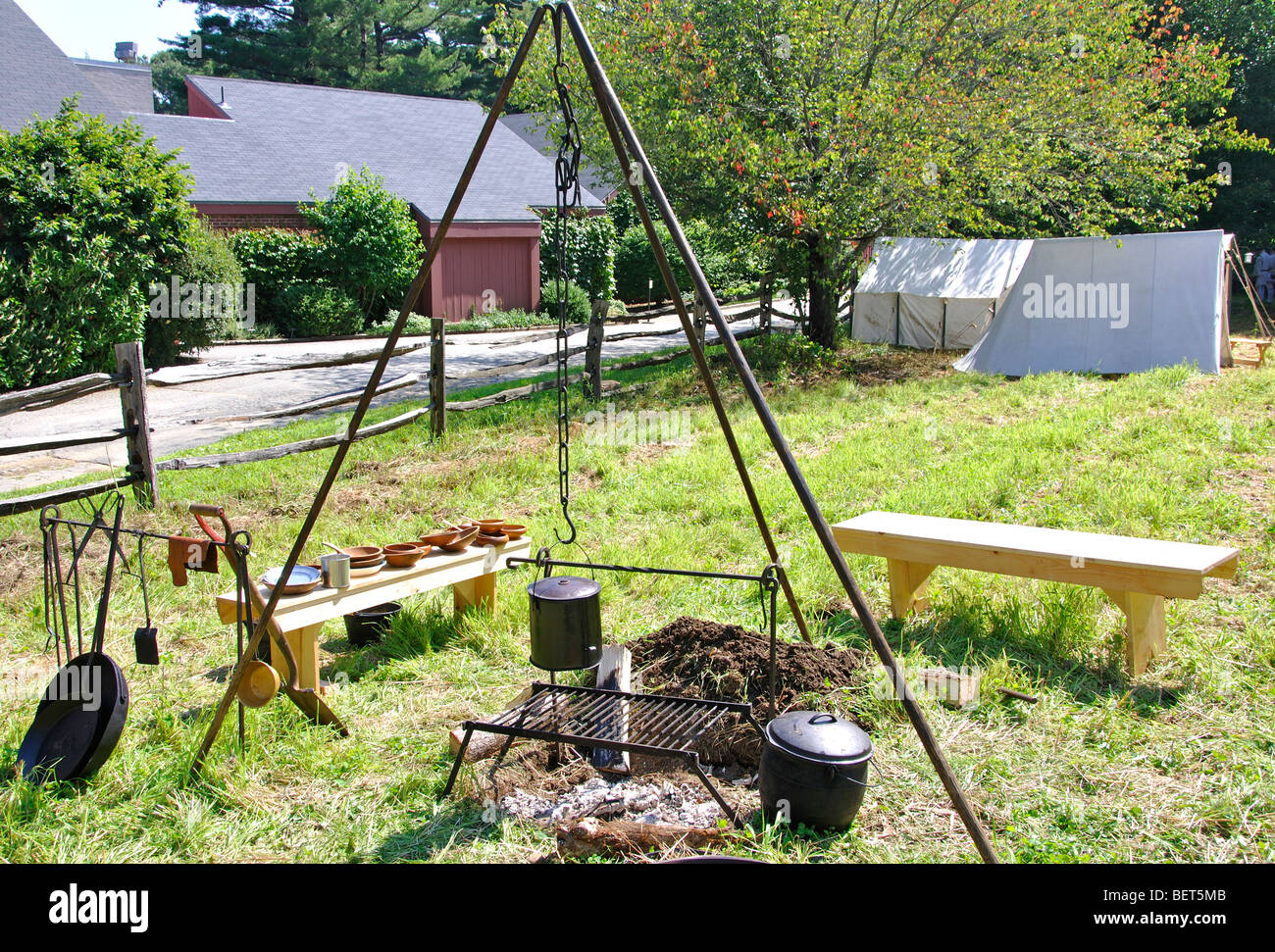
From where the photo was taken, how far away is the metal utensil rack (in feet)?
11.9

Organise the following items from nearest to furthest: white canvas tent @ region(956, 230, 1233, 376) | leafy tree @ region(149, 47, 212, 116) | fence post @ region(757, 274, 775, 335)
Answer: white canvas tent @ region(956, 230, 1233, 376) < fence post @ region(757, 274, 775, 335) < leafy tree @ region(149, 47, 212, 116)

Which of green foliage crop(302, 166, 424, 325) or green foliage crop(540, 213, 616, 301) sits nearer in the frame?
green foliage crop(302, 166, 424, 325)

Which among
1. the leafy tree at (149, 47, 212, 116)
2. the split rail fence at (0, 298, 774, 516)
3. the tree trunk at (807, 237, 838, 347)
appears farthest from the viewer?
the leafy tree at (149, 47, 212, 116)

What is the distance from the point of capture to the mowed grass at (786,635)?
355 centimetres

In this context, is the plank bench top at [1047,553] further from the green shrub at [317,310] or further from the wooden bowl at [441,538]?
the green shrub at [317,310]

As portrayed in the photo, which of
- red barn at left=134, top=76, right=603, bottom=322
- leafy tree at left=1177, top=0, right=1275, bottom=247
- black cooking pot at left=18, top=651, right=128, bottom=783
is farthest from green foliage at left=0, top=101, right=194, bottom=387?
leafy tree at left=1177, top=0, right=1275, bottom=247

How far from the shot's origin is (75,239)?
1451 centimetres

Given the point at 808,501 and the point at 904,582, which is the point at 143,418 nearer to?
the point at 904,582

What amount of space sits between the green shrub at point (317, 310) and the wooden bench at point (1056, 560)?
58.2ft

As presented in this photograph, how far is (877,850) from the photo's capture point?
11.2 feet

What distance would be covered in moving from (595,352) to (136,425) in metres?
5.57

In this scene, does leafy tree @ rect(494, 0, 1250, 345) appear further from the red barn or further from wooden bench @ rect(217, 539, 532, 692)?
the red barn

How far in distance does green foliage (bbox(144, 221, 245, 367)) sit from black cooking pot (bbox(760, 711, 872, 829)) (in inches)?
616
